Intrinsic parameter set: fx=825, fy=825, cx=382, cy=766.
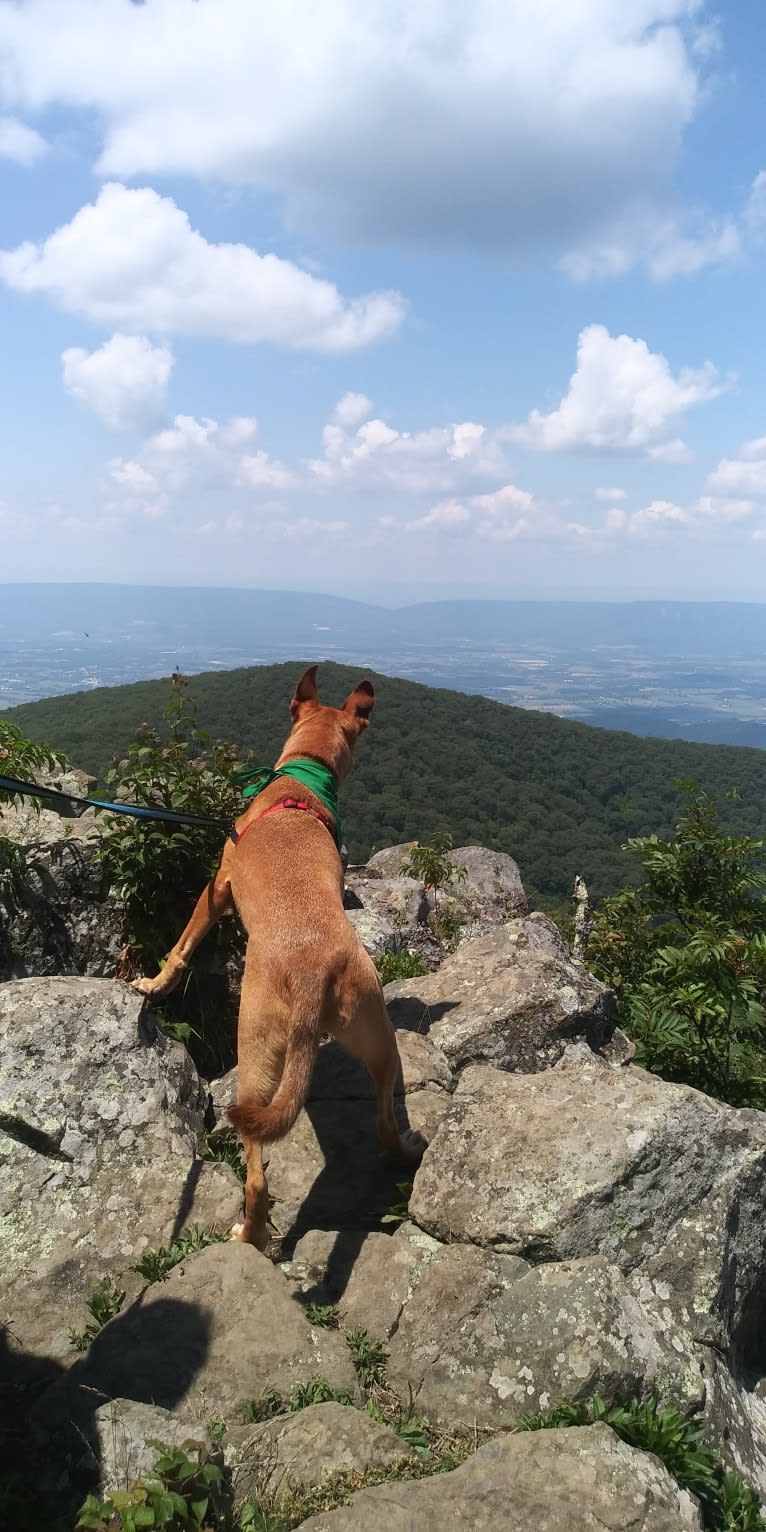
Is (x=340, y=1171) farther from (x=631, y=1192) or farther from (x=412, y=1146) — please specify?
(x=631, y=1192)

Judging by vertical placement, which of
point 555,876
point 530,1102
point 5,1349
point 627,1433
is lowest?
point 555,876

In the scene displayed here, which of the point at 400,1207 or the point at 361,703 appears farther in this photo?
the point at 361,703

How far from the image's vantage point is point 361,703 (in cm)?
639

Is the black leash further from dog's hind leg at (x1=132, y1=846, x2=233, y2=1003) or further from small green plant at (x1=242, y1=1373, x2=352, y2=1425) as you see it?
small green plant at (x1=242, y1=1373, x2=352, y2=1425)

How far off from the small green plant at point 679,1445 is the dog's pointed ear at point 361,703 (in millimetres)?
4453

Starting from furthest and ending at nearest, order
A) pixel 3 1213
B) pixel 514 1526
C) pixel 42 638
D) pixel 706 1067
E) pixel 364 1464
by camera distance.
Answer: pixel 42 638 < pixel 706 1067 < pixel 3 1213 < pixel 364 1464 < pixel 514 1526

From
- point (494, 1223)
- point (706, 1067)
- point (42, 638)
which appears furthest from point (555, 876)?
point (42, 638)

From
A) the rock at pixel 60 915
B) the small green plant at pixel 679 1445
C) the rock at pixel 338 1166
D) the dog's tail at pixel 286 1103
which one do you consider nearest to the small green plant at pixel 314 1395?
the small green plant at pixel 679 1445

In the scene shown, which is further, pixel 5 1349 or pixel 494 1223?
pixel 494 1223

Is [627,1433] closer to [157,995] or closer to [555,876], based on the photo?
[157,995]

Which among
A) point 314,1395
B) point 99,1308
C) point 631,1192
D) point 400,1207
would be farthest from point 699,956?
point 99,1308

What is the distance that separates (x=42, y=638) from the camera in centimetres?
16488

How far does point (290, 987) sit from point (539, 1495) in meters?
2.05

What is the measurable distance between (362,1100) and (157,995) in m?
1.43
